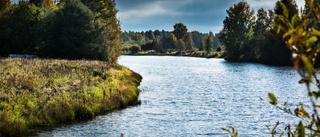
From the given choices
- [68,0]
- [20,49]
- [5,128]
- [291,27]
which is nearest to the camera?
[291,27]

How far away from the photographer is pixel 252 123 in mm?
22672

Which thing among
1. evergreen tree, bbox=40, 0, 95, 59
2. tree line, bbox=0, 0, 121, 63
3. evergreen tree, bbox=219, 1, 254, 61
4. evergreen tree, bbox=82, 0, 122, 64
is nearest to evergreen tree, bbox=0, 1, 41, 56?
tree line, bbox=0, 0, 121, 63

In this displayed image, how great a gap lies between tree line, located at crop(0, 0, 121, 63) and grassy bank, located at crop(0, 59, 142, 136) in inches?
803

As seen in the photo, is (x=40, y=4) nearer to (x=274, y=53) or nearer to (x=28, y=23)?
(x=28, y=23)

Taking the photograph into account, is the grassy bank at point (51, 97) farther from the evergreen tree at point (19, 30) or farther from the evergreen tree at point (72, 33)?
the evergreen tree at point (19, 30)

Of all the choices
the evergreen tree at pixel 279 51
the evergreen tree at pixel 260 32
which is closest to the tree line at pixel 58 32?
the evergreen tree at pixel 279 51

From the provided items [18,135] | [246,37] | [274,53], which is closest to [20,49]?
[18,135]

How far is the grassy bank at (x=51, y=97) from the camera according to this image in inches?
734

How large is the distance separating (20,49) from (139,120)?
42314mm

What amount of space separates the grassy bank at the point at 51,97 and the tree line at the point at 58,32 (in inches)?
803

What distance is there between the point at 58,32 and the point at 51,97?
3289 cm

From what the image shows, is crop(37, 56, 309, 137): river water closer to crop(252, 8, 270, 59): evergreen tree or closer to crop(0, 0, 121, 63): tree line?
crop(0, 0, 121, 63): tree line

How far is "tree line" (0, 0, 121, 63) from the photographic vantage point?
173 ft

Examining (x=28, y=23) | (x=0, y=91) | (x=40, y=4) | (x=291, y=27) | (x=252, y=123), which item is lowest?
(x=252, y=123)
